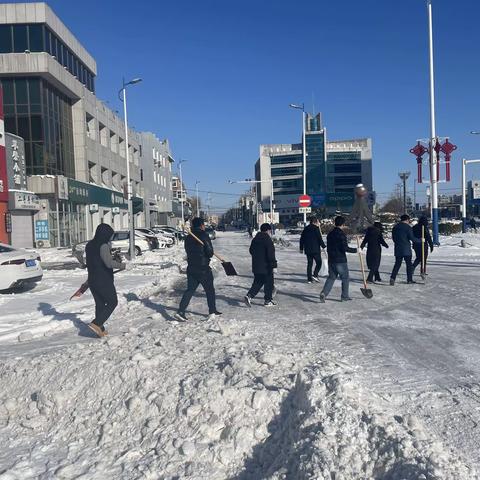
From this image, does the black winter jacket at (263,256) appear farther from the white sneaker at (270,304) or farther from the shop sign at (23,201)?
the shop sign at (23,201)

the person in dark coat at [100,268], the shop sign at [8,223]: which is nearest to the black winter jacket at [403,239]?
the person in dark coat at [100,268]

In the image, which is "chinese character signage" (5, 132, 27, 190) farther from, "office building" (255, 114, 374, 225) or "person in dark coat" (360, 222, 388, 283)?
"office building" (255, 114, 374, 225)

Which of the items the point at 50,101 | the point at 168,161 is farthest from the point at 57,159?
the point at 168,161

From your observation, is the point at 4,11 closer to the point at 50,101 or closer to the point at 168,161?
the point at 50,101

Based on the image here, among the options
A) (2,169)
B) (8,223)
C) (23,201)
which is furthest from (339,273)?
(23,201)

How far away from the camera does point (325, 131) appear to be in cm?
11525

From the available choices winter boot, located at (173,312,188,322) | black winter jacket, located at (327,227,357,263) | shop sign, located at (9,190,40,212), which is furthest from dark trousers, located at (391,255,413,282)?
shop sign, located at (9,190,40,212)

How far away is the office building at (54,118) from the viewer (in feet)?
113

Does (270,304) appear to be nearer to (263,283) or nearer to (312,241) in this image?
(263,283)

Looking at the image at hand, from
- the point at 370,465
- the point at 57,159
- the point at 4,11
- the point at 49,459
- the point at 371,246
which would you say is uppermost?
the point at 4,11

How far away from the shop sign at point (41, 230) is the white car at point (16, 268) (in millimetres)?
21749

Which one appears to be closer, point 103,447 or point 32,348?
point 103,447

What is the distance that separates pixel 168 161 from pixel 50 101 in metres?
56.3

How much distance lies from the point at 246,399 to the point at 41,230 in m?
32.3
